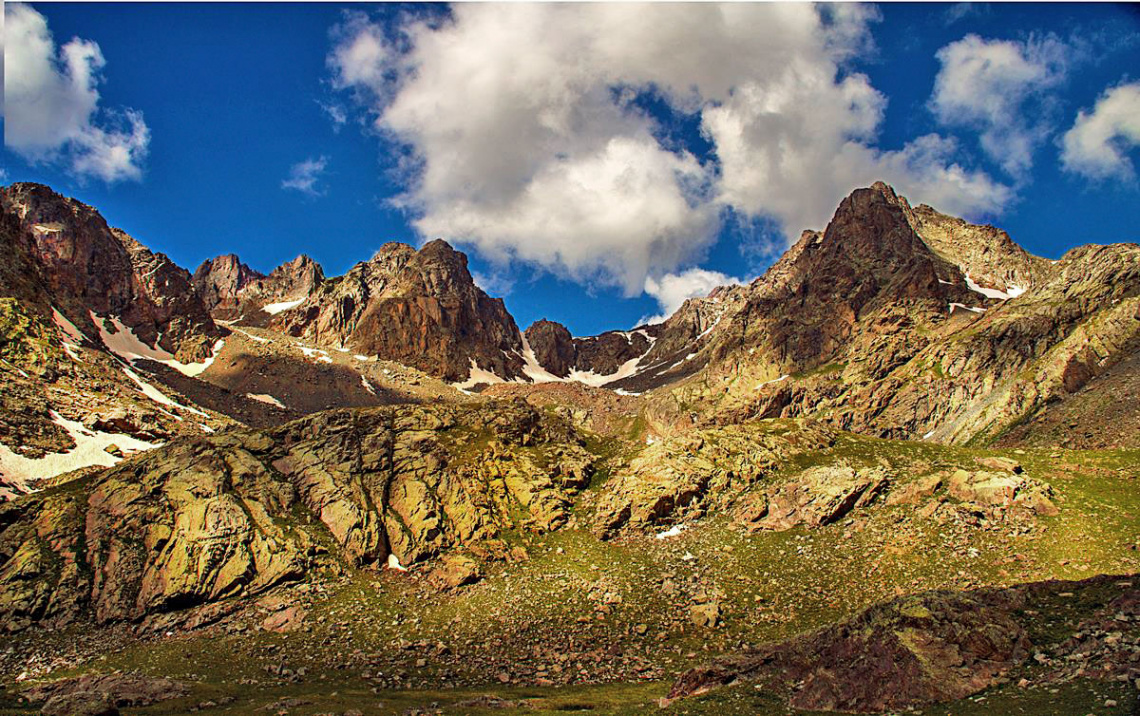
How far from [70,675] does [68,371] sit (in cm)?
11554

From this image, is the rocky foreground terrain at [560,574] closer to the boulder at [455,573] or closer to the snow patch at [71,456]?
the boulder at [455,573]

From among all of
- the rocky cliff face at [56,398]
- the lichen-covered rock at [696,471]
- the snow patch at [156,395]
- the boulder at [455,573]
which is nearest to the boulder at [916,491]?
the lichen-covered rock at [696,471]

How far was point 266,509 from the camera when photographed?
5672 cm

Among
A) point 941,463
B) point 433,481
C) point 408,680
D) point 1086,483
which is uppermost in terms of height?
point 433,481

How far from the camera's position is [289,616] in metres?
46.0

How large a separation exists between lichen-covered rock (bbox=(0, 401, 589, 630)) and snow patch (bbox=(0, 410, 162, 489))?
36.3 m

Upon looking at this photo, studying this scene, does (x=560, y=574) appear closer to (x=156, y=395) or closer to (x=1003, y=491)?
(x=1003, y=491)

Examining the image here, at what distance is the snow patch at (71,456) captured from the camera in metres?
82.8

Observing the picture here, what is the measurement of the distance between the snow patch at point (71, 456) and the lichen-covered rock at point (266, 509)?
36347 mm

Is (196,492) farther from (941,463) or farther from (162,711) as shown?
(941,463)

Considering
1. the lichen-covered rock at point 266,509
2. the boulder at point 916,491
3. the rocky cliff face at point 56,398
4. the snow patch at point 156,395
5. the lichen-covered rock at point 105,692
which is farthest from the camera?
the snow patch at point 156,395

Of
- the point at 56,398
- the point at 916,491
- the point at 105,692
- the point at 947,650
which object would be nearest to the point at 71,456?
the point at 56,398

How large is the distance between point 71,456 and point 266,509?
Answer: 209ft

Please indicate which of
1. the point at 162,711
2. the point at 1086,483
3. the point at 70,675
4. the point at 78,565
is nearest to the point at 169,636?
the point at 70,675
